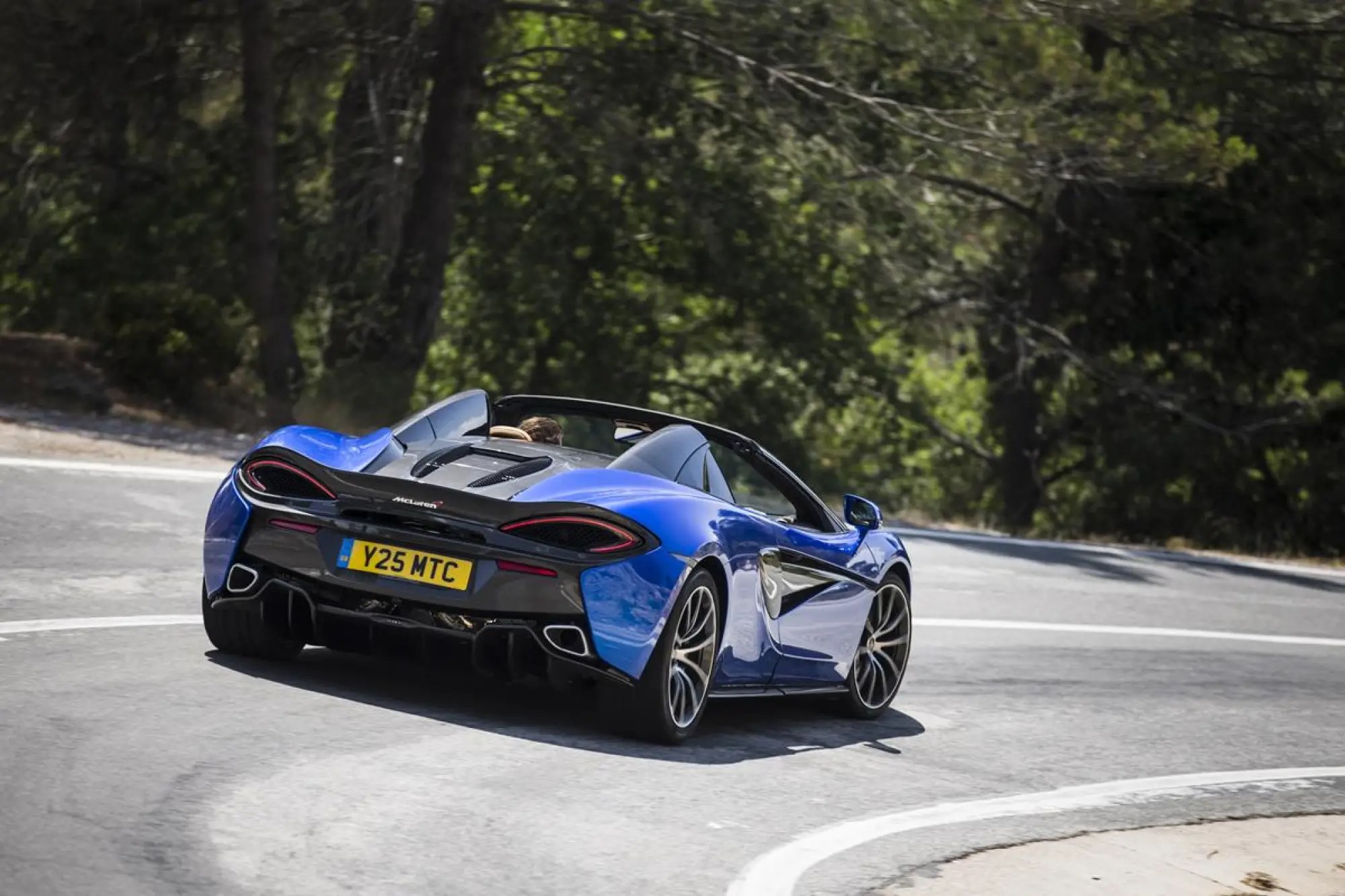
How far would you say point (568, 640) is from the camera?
22.1 feet

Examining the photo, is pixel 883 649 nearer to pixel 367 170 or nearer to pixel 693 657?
pixel 693 657

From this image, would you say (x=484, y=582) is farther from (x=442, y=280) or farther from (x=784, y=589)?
(x=442, y=280)

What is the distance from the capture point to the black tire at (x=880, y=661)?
8.78 meters

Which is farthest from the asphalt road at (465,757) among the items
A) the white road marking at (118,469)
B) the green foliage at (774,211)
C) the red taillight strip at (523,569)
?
the green foliage at (774,211)

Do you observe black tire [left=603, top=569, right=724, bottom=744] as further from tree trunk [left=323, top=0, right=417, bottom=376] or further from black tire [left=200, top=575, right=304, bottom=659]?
tree trunk [left=323, top=0, right=417, bottom=376]

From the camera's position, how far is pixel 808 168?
23062mm

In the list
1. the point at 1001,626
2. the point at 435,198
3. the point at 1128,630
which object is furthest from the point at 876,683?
the point at 435,198

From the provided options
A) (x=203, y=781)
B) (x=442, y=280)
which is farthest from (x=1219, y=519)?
(x=203, y=781)

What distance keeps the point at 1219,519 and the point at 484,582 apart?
25173mm

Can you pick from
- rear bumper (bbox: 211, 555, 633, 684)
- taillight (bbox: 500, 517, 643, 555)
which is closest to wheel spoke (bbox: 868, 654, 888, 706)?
rear bumper (bbox: 211, 555, 633, 684)

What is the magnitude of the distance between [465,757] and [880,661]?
2.99 metres

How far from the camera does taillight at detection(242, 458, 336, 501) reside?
706cm

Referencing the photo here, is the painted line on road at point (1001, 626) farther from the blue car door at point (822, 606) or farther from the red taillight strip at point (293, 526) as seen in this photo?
the blue car door at point (822, 606)

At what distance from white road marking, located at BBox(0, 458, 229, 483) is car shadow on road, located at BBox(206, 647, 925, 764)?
5.01m
